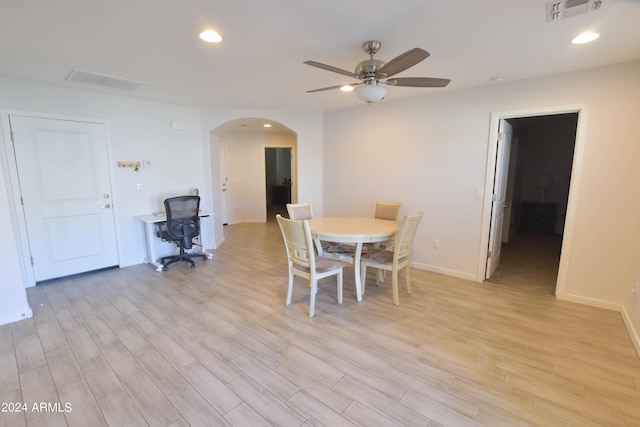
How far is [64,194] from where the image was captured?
3.62 meters

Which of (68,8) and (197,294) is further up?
(68,8)

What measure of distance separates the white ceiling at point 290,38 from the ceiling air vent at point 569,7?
4 cm

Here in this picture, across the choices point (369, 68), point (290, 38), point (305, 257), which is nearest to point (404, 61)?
point (369, 68)

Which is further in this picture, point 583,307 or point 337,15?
point 583,307

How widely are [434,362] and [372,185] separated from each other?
289cm

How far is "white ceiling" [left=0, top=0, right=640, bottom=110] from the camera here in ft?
5.82

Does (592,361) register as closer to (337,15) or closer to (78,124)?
(337,15)

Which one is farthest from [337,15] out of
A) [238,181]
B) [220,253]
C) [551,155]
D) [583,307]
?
[551,155]

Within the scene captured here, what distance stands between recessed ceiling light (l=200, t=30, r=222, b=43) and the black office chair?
2.33m

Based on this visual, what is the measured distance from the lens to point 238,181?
24.5 feet

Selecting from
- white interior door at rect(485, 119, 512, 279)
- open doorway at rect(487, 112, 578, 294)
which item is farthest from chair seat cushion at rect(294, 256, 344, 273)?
open doorway at rect(487, 112, 578, 294)

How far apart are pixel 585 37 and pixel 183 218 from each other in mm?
4623

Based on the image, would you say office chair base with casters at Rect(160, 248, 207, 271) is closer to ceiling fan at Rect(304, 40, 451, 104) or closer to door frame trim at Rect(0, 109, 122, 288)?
door frame trim at Rect(0, 109, 122, 288)

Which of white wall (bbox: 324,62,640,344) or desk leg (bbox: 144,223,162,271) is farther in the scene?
desk leg (bbox: 144,223,162,271)
